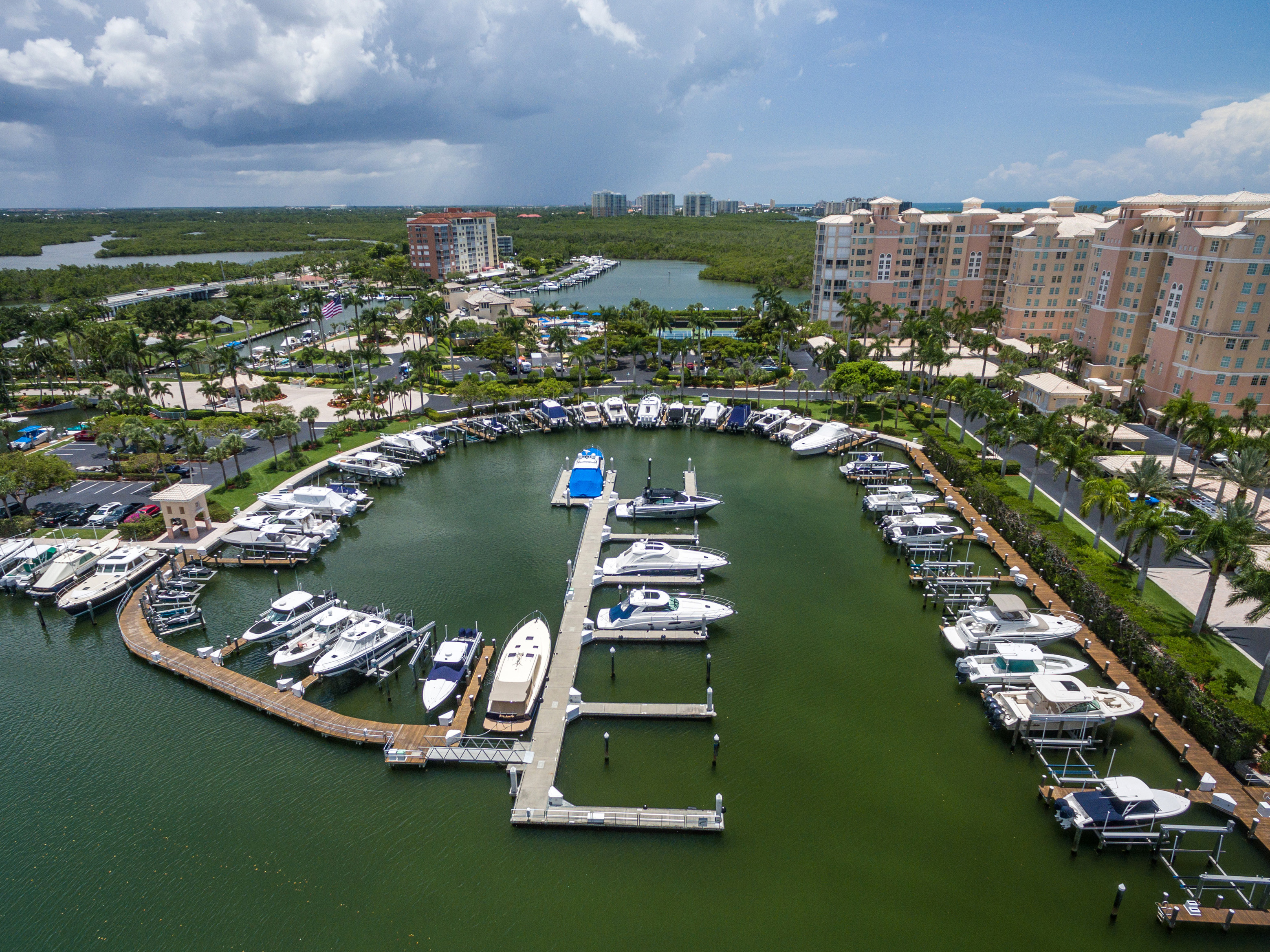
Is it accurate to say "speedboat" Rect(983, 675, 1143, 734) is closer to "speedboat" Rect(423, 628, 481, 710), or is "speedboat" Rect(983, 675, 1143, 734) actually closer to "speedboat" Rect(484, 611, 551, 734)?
"speedboat" Rect(484, 611, 551, 734)

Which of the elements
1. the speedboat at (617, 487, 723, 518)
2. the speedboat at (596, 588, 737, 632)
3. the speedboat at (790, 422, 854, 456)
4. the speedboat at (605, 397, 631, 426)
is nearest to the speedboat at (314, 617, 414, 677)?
the speedboat at (596, 588, 737, 632)

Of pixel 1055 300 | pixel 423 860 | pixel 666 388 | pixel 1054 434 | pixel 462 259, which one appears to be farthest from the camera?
pixel 462 259

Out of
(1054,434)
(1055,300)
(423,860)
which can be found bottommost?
(423,860)

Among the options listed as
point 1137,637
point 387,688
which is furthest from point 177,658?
point 1137,637

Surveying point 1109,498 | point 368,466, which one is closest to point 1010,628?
point 1109,498

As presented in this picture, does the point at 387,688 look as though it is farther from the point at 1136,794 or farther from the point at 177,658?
the point at 1136,794

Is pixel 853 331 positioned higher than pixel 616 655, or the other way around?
pixel 853 331
